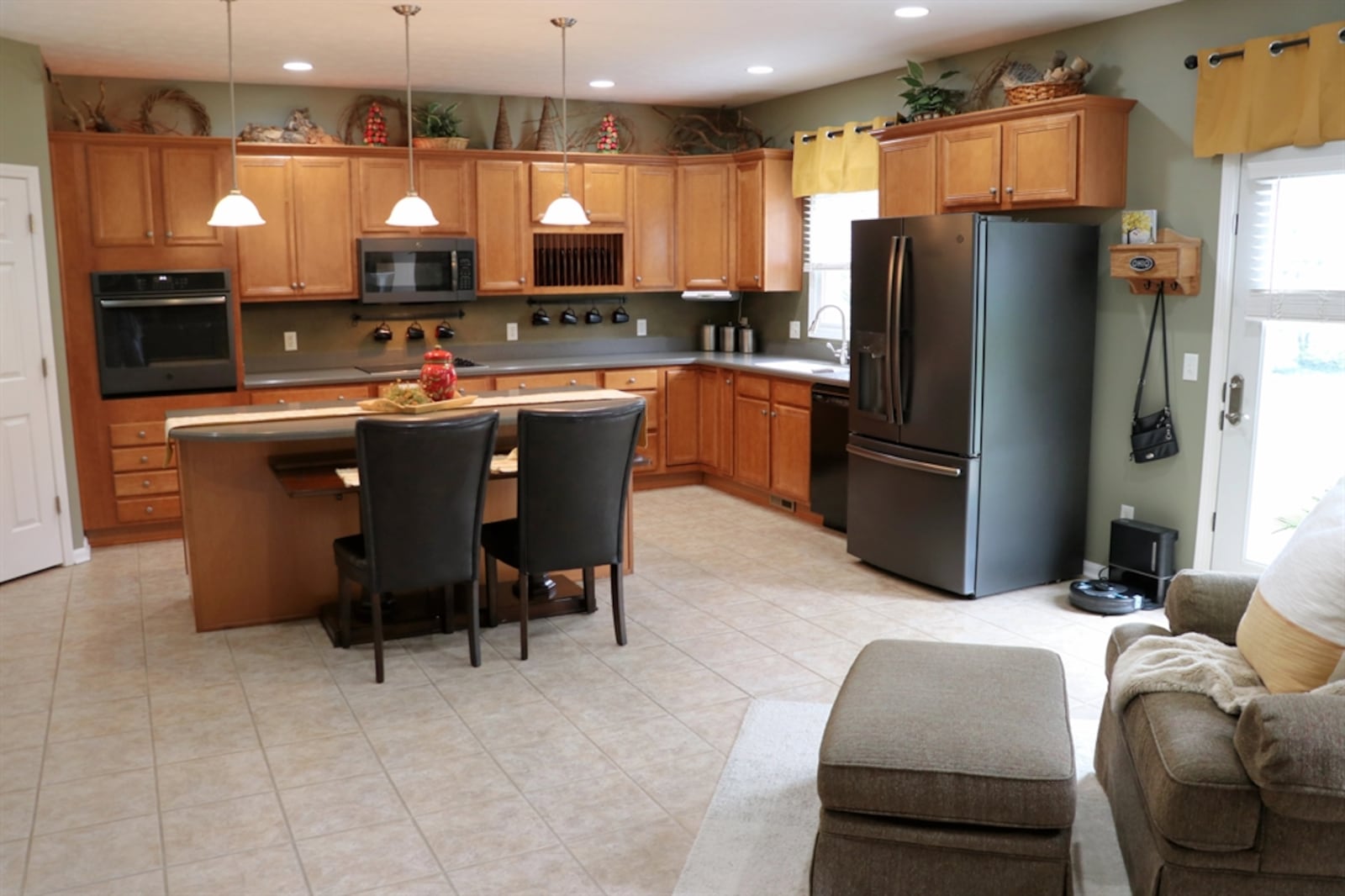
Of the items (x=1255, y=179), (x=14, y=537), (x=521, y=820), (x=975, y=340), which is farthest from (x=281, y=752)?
(x=1255, y=179)

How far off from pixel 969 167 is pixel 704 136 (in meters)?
2.87

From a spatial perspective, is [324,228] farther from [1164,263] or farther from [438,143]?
[1164,263]

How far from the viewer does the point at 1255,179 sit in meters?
4.48

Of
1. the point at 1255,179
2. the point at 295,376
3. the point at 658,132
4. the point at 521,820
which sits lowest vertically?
the point at 521,820

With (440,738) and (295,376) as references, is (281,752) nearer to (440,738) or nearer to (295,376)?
(440,738)

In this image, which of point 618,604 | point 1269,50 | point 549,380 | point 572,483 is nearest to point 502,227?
Result: point 549,380

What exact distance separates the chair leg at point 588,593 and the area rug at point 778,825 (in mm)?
1333

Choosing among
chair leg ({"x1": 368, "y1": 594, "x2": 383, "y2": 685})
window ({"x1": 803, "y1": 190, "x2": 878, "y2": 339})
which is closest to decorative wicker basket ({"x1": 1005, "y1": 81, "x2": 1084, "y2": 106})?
window ({"x1": 803, "y1": 190, "x2": 878, "y2": 339})

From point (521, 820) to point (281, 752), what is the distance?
0.92m

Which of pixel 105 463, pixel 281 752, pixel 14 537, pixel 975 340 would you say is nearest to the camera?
pixel 281 752

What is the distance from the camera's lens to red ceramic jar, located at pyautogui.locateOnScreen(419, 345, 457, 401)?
15.8ft

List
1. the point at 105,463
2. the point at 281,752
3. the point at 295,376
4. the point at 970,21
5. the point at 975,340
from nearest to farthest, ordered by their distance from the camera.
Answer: the point at 281,752
the point at 975,340
the point at 970,21
the point at 105,463
the point at 295,376

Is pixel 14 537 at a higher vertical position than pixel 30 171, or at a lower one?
lower

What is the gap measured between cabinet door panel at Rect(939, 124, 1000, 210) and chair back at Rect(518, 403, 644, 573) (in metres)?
2.13
